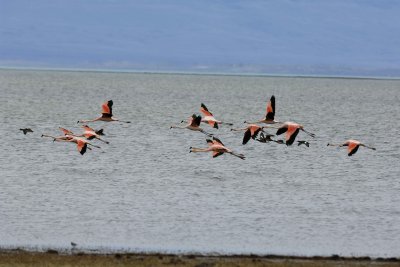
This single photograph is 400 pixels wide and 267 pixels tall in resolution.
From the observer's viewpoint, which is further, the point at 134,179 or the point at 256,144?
the point at 256,144

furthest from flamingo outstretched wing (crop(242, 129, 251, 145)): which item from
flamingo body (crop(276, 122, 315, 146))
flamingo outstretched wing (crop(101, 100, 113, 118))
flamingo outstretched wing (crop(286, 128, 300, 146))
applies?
flamingo outstretched wing (crop(101, 100, 113, 118))

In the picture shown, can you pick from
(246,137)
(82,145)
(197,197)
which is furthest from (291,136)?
(197,197)

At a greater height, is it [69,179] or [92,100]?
[69,179]

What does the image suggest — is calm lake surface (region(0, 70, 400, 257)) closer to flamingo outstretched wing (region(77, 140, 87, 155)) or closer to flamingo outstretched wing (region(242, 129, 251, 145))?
flamingo outstretched wing (region(77, 140, 87, 155))

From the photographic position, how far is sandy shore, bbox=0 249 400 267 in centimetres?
3441

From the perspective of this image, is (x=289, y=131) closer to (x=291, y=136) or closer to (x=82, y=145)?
(x=291, y=136)

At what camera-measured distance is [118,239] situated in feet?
129

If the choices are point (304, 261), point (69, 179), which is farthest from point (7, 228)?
point (69, 179)

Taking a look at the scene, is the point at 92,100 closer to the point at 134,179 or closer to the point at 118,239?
the point at 134,179

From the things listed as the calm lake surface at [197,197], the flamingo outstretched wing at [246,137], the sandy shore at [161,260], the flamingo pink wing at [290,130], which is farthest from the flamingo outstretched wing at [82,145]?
the flamingo pink wing at [290,130]

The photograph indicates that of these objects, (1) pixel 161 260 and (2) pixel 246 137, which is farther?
(1) pixel 161 260

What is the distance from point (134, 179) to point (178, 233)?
53.5ft

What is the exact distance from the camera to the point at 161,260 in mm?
35125

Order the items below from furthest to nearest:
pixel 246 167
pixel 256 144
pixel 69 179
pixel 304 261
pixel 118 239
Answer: pixel 256 144 → pixel 246 167 → pixel 69 179 → pixel 118 239 → pixel 304 261
